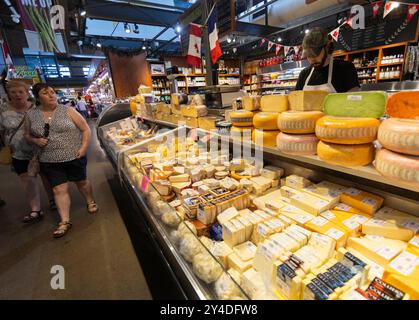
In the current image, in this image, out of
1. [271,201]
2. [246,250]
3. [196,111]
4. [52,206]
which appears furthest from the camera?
[52,206]

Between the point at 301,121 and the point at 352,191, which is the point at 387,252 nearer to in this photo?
the point at 352,191

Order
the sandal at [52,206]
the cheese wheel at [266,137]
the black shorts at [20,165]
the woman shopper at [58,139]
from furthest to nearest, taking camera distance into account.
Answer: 1. the sandal at [52,206]
2. the black shorts at [20,165]
3. the woman shopper at [58,139]
4. the cheese wheel at [266,137]

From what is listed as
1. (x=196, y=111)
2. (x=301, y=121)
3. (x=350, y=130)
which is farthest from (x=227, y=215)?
(x=196, y=111)

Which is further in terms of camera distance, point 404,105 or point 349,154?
point 349,154

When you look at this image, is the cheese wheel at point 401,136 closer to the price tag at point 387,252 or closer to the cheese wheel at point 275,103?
the price tag at point 387,252

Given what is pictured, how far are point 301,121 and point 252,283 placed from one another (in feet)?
2.81

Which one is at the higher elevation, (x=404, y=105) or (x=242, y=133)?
(x=404, y=105)

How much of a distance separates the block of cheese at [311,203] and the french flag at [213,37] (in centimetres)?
238

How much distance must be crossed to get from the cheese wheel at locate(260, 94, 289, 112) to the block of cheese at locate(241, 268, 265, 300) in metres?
1.02

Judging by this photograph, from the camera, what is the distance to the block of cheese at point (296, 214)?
1.17 metres

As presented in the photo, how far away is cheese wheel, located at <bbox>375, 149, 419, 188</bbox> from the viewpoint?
0.76 metres

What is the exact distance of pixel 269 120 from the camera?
56.5 inches

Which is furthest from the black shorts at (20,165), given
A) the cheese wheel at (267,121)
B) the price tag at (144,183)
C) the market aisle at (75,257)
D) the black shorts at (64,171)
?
the cheese wheel at (267,121)

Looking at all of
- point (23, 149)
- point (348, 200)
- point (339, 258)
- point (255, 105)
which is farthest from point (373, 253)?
point (23, 149)
